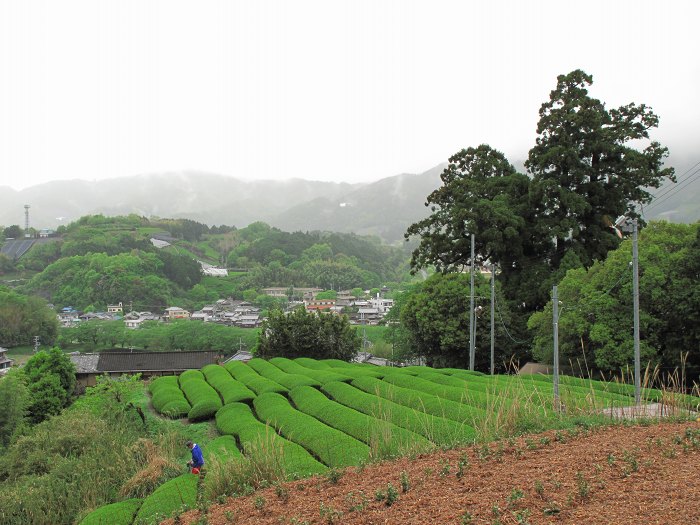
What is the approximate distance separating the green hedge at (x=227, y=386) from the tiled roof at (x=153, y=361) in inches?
483

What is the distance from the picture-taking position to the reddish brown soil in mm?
4992

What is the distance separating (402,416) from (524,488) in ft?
20.3

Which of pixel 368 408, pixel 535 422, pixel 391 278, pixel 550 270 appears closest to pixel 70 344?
→ pixel 550 270

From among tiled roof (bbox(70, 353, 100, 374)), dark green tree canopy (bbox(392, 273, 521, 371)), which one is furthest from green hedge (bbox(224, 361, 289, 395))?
tiled roof (bbox(70, 353, 100, 374))

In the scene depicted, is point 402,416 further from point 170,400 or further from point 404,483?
point 170,400

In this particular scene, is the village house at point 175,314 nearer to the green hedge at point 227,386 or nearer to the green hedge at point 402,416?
the green hedge at point 227,386

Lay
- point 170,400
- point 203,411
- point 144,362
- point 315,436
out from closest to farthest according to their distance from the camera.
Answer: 1. point 315,436
2. point 203,411
3. point 170,400
4. point 144,362

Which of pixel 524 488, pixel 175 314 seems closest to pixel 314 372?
pixel 524 488

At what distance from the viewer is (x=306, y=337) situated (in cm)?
3020

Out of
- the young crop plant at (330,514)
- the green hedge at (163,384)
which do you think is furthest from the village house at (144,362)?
the young crop plant at (330,514)

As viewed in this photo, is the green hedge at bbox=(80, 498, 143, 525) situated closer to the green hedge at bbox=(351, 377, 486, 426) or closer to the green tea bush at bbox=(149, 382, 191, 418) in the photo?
the green hedge at bbox=(351, 377, 486, 426)

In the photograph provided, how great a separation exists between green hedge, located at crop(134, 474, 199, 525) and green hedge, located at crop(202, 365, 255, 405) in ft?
24.4

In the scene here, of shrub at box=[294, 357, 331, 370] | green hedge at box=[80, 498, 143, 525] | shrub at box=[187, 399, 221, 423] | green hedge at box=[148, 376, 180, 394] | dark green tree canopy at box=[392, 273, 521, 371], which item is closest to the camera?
green hedge at box=[80, 498, 143, 525]

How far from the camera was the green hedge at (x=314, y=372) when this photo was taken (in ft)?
58.3
